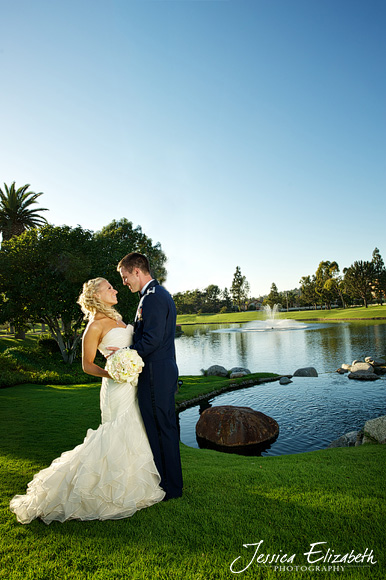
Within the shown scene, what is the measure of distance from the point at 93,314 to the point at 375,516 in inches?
152

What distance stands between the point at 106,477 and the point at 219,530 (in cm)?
130

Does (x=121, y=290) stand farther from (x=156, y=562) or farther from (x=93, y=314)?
(x=156, y=562)

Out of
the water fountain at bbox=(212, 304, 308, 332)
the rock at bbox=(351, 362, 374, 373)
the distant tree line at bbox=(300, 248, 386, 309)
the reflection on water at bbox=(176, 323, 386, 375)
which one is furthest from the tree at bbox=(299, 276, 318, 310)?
the rock at bbox=(351, 362, 374, 373)

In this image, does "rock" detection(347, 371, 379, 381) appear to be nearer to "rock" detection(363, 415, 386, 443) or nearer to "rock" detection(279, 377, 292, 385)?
"rock" detection(279, 377, 292, 385)

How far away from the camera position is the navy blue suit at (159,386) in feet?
12.7

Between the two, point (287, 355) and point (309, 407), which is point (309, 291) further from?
point (309, 407)

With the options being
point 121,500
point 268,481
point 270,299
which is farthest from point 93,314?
point 270,299

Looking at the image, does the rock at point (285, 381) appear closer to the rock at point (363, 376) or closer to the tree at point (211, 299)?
the rock at point (363, 376)

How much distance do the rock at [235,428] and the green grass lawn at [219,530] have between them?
15.1 ft

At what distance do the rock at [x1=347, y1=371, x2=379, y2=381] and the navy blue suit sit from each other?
1811cm

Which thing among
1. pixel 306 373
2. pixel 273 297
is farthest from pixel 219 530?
pixel 273 297

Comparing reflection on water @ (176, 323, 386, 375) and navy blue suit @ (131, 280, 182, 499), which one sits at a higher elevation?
navy blue suit @ (131, 280, 182, 499)

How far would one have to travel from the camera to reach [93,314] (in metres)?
4.20

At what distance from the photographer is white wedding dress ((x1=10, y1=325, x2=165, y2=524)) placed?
356cm
